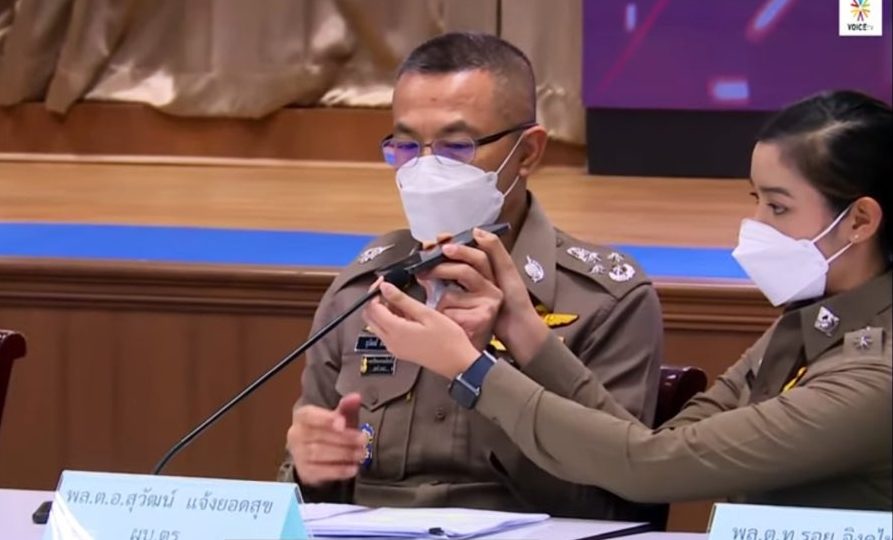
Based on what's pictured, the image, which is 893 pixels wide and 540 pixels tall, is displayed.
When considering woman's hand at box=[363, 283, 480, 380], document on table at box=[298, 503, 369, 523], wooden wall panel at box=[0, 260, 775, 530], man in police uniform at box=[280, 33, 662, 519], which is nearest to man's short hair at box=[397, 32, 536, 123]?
man in police uniform at box=[280, 33, 662, 519]

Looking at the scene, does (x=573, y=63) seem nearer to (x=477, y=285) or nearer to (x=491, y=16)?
(x=491, y=16)

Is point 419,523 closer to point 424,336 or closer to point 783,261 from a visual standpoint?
point 424,336

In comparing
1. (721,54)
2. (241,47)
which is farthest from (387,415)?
(241,47)

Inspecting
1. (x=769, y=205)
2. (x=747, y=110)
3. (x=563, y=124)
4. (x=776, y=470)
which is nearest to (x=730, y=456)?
(x=776, y=470)

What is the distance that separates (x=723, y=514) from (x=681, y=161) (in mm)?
4321

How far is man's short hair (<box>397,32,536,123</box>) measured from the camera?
76.2 inches

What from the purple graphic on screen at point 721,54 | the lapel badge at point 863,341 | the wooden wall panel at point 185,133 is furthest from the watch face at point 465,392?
the wooden wall panel at point 185,133

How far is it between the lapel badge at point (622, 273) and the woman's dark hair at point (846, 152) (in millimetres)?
415

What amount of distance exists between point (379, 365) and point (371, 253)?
161mm

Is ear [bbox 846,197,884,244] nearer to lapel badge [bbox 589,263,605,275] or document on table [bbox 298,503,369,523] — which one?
lapel badge [bbox 589,263,605,275]

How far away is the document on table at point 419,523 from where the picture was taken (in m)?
1.48

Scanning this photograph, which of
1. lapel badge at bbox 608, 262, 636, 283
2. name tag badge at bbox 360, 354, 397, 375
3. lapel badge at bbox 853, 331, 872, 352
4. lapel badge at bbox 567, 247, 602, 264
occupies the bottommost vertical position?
name tag badge at bbox 360, 354, 397, 375

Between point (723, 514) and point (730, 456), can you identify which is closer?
point (723, 514)

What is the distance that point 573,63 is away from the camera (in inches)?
223
